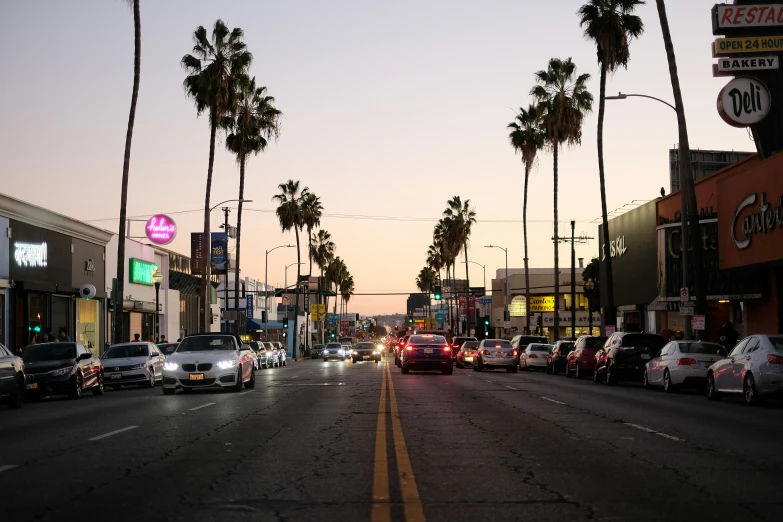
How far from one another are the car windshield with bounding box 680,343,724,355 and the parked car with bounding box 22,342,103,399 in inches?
645

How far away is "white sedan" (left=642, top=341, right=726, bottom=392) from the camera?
87.0 ft

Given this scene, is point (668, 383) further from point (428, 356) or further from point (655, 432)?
point (428, 356)

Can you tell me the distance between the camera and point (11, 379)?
2189 cm

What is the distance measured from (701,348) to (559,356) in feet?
52.4

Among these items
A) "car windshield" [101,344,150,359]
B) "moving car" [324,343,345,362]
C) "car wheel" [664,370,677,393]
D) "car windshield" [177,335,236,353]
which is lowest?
"moving car" [324,343,345,362]

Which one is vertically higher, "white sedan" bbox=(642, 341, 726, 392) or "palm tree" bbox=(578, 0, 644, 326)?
"palm tree" bbox=(578, 0, 644, 326)

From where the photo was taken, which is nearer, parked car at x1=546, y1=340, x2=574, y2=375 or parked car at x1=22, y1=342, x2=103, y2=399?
parked car at x1=22, y1=342, x2=103, y2=399

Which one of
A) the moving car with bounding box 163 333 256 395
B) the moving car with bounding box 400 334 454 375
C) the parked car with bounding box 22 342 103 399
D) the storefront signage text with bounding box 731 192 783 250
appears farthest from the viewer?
the moving car with bounding box 400 334 454 375

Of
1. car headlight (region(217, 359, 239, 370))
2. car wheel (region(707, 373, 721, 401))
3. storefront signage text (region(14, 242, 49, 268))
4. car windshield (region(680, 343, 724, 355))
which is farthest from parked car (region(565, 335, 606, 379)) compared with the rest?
storefront signage text (region(14, 242, 49, 268))

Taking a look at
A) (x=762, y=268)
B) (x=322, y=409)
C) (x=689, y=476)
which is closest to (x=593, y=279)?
(x=762, y=268)

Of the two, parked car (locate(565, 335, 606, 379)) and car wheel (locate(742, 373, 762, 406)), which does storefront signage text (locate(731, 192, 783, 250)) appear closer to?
parked car (locate(565, 335, 606, 379))

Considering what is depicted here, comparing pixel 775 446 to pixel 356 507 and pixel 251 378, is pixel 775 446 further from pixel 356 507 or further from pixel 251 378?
pixel 251 378

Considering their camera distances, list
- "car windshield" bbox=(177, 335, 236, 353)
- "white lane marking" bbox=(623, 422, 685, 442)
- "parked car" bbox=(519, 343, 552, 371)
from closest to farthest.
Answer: "white lane marking" bbox=(623, 422, 685, 442)
"car windshield" bbox=(177, 335, 236, 353)
"parked car" bbox=(519, 343, 552, 371)

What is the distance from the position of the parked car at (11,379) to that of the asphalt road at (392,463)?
A: 1.86m
